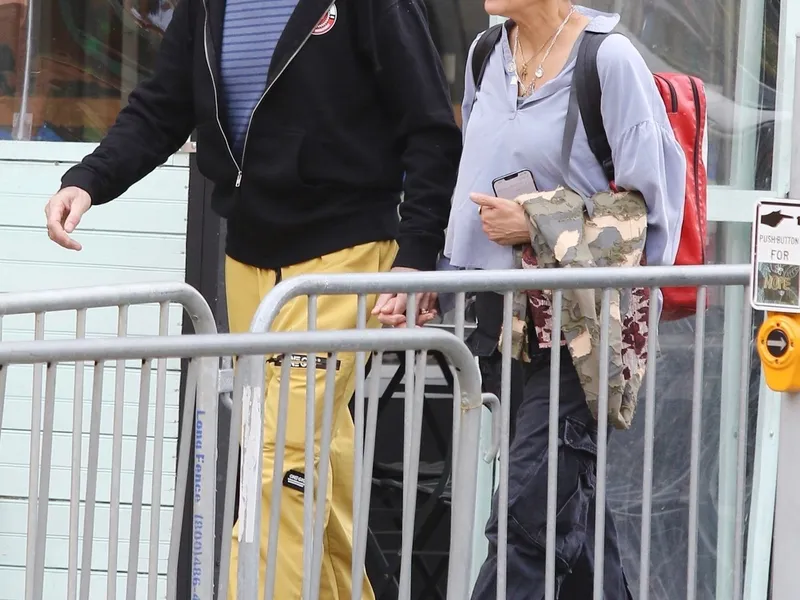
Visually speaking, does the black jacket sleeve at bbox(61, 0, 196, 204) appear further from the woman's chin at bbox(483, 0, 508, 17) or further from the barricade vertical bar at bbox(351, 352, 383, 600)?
the barricade vertical bar at bbox(351, 352, 383, 600)

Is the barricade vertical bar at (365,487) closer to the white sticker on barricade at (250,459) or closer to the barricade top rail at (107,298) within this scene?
the white sticker on barricade at (250,459)

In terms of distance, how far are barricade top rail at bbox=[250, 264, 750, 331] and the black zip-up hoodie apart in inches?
23.9

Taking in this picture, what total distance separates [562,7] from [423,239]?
2.24 feet

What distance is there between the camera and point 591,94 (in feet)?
10.9

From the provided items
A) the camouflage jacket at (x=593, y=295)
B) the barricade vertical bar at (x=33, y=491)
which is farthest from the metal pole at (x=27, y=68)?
the barricade vertical bar at (x=33, y=491)

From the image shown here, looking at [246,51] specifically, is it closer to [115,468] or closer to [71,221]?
[71,221]

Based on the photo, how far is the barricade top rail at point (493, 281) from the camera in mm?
2762

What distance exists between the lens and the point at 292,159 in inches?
143

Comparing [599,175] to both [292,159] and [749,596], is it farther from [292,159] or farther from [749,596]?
[749,596]

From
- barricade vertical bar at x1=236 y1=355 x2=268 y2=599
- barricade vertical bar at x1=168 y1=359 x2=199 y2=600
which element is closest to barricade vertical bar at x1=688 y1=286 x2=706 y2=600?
barricade vertical bar at x1=236 y1=355 x2=268 y2=599

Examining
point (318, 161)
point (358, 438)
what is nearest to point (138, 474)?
point (358, 438)

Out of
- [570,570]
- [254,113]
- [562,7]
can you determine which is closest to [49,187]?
[254,113]

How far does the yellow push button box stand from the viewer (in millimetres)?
2555

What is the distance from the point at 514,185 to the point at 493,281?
515 millimetres
